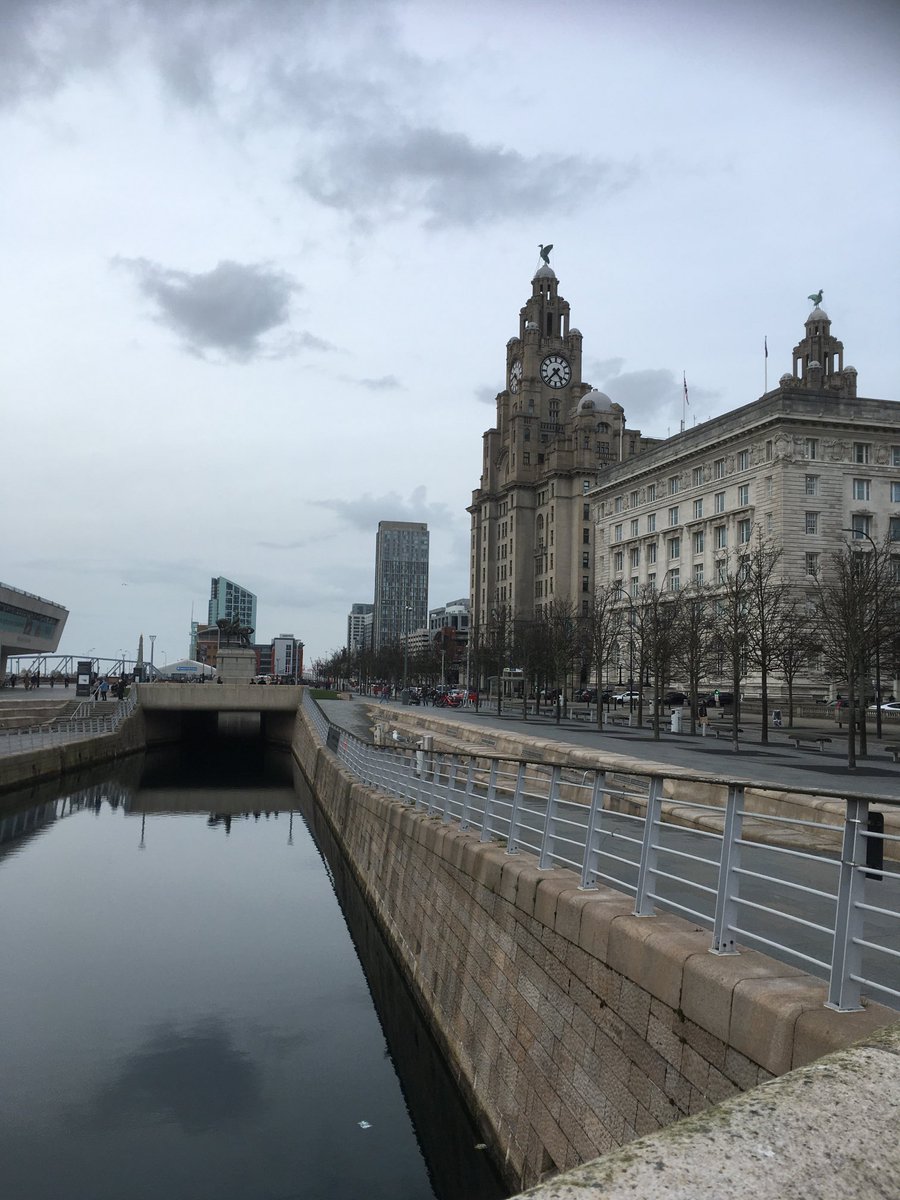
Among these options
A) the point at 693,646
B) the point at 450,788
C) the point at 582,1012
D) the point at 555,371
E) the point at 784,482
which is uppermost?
the point at 555,371

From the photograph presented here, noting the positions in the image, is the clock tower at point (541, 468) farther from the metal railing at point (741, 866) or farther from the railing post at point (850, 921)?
the railing post at point (850, 921)

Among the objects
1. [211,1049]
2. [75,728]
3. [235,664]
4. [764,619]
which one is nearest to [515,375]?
[235,664]

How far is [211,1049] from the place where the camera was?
42.6 feet

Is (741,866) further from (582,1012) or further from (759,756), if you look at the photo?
(759,756)

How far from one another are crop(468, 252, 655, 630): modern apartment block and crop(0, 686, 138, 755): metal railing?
2664 inches

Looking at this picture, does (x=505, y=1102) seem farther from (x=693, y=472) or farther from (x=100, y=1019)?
(x=693, y=472)

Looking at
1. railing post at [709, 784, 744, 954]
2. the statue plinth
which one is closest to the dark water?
railing post at [709, 784, 744, 954]

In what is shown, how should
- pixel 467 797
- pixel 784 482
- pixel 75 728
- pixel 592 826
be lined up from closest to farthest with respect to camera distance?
pixel 592 826
pixel 467 797
pixel 75 728
pixel 784 482

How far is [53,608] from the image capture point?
110438 mm

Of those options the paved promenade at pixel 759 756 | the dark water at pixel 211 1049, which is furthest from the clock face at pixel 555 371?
the dark water at pixel 211 1049

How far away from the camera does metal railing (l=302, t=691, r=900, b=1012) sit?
4816mm

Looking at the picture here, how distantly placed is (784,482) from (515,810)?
212ft

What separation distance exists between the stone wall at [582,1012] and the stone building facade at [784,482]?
58.0m

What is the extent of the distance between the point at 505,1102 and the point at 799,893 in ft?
11.7
